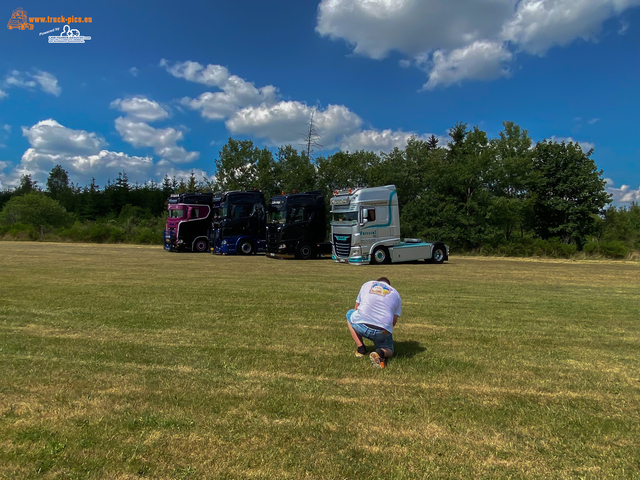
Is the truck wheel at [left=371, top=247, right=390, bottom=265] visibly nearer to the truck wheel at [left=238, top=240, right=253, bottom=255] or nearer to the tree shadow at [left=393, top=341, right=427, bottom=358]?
the truck wheel at [left=238, top=240, right=253, bottom=255]

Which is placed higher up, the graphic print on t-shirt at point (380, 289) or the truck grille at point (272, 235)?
the truck grille at point (272, 235)

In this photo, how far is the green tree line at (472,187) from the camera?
33.3 meters

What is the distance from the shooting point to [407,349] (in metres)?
5.36

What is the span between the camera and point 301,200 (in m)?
22.8

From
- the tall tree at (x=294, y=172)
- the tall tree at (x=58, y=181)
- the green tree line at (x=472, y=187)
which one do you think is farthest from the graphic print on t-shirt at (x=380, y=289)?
the tall tree at (x=58, y=181)

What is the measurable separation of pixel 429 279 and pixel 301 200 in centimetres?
1084

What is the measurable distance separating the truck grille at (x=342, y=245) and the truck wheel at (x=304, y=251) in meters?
2.28

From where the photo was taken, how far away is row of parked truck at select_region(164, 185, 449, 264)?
20.0 metres

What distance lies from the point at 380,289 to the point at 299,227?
706 inches

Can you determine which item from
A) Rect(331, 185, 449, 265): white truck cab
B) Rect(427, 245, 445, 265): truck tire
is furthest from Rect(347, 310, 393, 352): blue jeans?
Rect(427, 245, 445, 265): truck tire

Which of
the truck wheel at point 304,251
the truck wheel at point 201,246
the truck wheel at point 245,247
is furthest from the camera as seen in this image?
the truck wheel at point 201,246

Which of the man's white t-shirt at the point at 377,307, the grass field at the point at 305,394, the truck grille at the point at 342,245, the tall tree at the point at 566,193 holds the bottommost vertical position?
the grass field at the point at 305,394

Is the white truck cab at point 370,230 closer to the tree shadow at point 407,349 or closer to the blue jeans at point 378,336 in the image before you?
the tree shadow at point 407,349

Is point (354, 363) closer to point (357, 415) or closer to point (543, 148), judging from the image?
point (357, 415)
